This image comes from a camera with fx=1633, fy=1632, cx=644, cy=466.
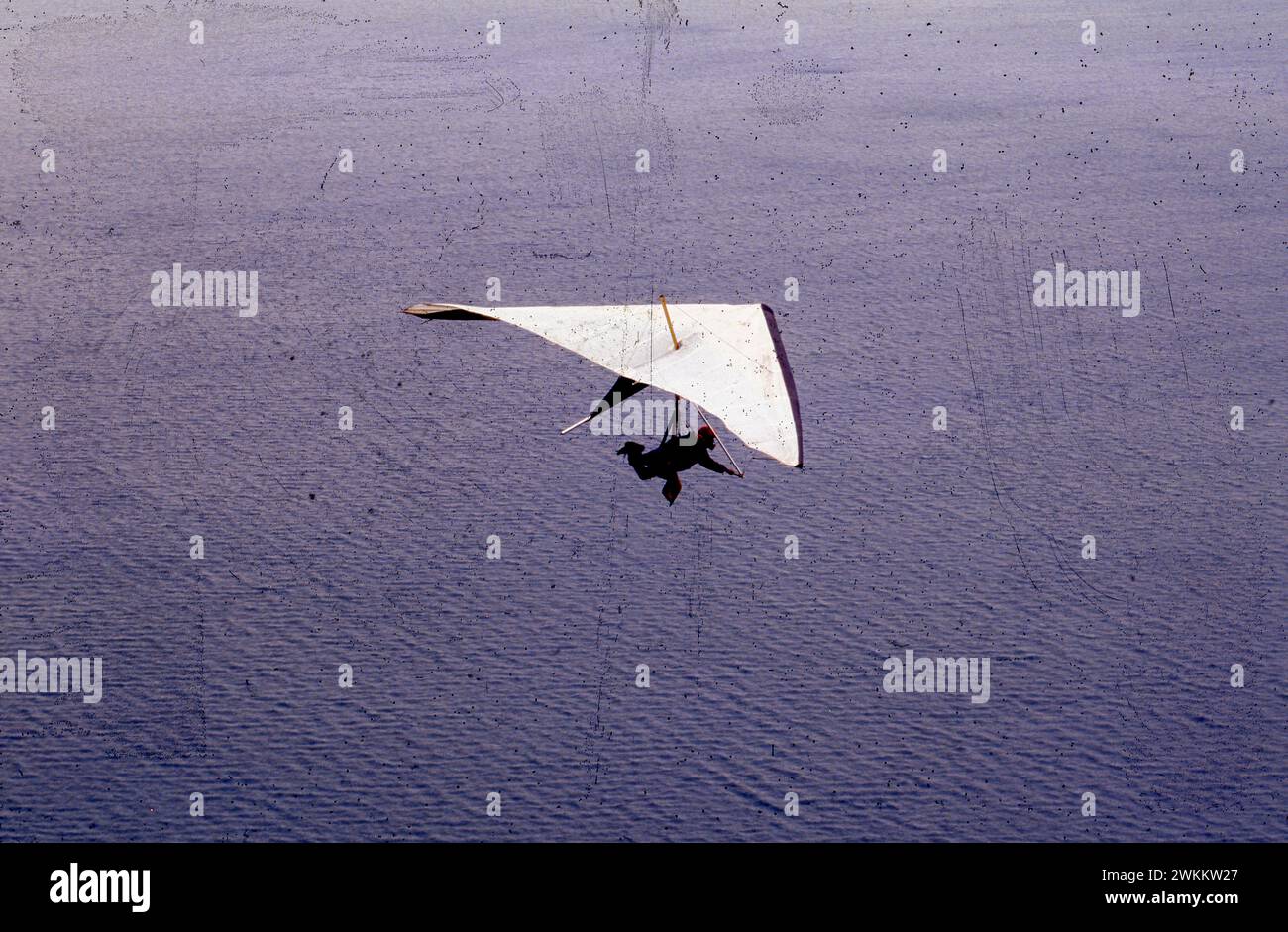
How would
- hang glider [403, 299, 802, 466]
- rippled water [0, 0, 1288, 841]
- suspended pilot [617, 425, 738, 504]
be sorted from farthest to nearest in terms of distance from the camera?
rippled water [0, 0, 1288, 841] → suspended pilot [617, 425, 738, 504] → hang glider [403, 299, 802, 466]

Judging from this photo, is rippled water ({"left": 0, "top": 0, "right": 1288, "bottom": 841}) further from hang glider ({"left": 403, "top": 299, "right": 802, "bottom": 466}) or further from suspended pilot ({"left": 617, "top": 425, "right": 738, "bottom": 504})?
hang glider ({"left": 403, "top": 299, "right": 802, "bottom": 466})

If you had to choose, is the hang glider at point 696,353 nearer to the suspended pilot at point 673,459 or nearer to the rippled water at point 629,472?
the suspended pilot at point 673,459

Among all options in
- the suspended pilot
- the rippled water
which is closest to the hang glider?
the suspended pilot

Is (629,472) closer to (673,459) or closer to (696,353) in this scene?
(673,459)

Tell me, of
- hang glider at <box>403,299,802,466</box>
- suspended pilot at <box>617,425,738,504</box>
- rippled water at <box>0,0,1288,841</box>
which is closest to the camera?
hang glider at <box>403,299,802,466</box>

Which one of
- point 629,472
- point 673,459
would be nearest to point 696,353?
point 673,459
